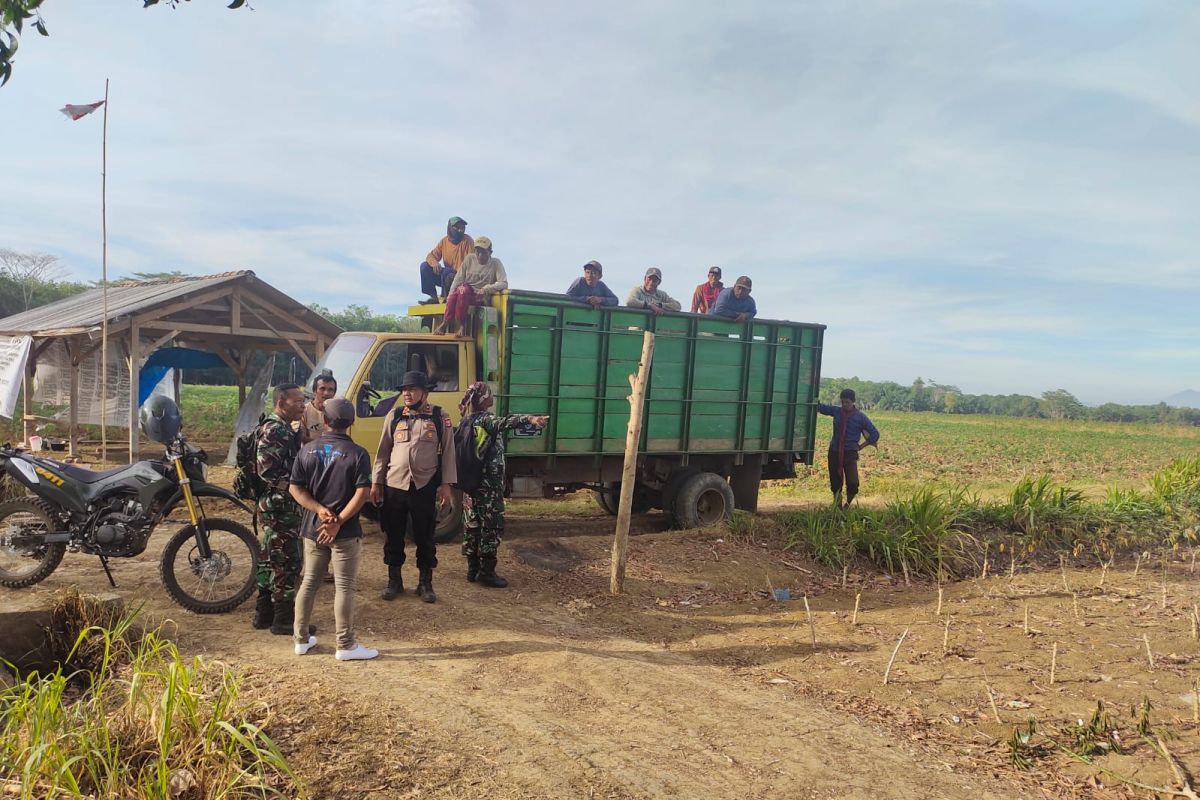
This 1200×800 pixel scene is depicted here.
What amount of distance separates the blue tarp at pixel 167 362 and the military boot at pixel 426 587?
10.7m

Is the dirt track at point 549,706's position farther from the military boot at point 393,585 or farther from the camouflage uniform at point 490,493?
the camouflage uniform at point 490,493

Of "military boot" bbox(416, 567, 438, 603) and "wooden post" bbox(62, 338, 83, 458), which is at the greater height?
"wooden post" bbox(62, 338, 83, 458)

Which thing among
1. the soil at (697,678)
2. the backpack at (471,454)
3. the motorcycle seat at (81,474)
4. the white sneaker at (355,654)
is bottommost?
the soil at (697,678)

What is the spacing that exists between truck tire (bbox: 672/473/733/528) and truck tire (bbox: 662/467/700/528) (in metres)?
0.04

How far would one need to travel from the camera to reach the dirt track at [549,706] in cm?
321

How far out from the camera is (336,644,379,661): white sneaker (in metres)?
4.32

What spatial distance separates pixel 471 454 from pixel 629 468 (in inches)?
50.9

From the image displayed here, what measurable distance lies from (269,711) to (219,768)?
48 centimetres

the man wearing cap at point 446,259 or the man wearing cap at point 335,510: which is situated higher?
the man wearing cap at point 446,259

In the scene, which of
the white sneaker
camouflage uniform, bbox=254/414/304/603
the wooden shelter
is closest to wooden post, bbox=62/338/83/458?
the wooden shelter

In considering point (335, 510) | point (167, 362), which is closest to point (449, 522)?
point (335, 510)

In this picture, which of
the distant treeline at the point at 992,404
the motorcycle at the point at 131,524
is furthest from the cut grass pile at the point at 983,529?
the distant treeline at the point at 992,404

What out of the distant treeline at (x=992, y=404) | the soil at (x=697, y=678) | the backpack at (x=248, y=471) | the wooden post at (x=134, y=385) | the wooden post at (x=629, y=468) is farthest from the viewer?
the distant treeline at (x=992, y=404)

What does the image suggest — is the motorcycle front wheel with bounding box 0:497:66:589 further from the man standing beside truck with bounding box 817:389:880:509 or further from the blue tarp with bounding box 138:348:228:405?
the blue tarp with bounding box 138:348:228:405
